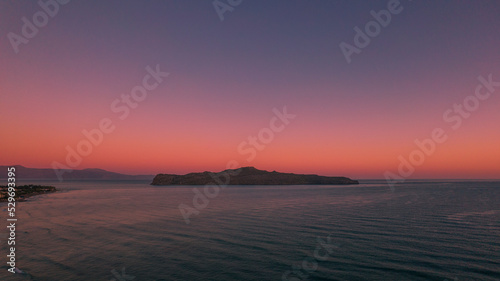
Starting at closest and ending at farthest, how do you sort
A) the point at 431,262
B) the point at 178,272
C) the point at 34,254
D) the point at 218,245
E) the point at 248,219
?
the point at 178,272 → the point at 431,262 → the point at 34,254 → the point at 218,245 → the point at 248,219

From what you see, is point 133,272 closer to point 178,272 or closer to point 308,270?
point 178,272

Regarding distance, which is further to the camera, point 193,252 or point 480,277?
point 193,252

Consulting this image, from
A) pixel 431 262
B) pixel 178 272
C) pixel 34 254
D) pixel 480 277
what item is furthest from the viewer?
pixel 34 254

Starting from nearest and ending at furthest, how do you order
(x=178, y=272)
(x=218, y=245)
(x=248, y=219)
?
1. (x=178, y=272)
2. (x=218, y=245)
3. (x=248, y=219)

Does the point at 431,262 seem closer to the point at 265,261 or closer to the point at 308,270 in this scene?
the point at 308,270

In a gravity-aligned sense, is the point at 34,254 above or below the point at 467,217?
above

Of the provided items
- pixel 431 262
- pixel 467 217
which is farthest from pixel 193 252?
pixel 467 217

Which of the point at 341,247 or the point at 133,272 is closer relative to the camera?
the point at 133,272

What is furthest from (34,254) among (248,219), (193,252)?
(248,219)

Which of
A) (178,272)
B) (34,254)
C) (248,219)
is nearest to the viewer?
(178,272)
